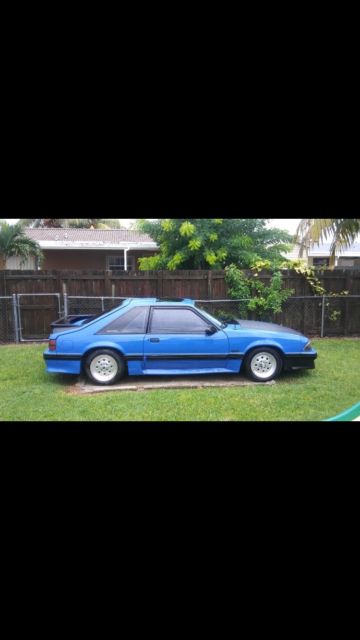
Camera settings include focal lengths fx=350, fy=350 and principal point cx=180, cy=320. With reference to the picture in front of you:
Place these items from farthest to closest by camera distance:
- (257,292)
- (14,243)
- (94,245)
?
(94,245)
(14,243)
(257,292)

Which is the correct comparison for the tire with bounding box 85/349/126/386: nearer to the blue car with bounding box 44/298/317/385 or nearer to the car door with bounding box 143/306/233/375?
the blue car with bounding box 44/298/317/385

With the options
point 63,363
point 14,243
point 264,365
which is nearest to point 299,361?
point 264,365

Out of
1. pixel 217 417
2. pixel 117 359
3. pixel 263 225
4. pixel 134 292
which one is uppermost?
pixel 263 225

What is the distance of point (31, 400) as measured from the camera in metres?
4.69

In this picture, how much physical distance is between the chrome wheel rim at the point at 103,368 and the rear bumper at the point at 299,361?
8.60 feet

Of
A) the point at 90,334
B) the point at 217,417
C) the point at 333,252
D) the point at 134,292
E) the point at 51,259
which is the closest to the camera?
the point at 217,417

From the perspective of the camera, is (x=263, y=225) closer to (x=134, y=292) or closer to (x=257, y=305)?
(x=257, y=305)

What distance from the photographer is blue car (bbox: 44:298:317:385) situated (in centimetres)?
514

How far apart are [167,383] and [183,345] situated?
0.66 metres

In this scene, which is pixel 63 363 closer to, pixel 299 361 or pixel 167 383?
pixel 167 383

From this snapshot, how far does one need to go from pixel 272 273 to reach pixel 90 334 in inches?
194

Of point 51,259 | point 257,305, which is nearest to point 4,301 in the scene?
point 257,305

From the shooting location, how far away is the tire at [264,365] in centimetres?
535

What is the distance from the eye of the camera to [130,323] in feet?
17.3
